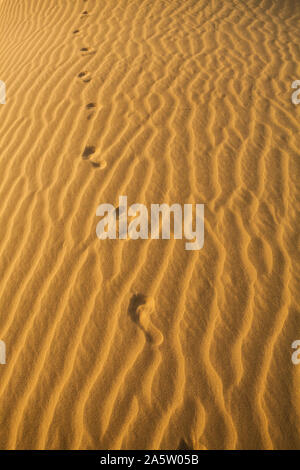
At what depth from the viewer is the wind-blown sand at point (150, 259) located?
1.89 meters

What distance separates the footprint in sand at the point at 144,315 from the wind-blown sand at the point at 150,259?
11 millimetres

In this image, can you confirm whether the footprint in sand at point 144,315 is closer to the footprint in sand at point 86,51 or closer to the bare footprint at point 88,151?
the bare footprint at point 88,151

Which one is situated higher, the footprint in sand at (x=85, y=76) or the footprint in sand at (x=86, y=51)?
the footprint in sand at (x=86, y=51)

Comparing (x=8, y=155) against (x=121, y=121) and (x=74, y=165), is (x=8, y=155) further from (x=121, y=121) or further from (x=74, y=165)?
(x=121, y=121)

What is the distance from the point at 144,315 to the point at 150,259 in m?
0.48

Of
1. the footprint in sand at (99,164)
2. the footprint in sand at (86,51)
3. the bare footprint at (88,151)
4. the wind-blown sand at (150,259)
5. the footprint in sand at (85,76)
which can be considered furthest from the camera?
the footprint in sand at (86,51)

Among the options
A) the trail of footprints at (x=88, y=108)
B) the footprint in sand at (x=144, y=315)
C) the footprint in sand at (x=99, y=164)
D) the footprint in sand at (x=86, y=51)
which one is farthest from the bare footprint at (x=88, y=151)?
the footprint in sand at (x=86, y=51)

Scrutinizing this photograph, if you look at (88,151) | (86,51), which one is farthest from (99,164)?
(86,51)

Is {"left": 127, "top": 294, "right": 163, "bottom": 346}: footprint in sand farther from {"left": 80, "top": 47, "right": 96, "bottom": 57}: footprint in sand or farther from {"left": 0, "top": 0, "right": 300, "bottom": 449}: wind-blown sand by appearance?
{"left": 80, "top": 47, "right": 96, "bottom": 57}: footprint in sand

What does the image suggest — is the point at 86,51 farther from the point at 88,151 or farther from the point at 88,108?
the point at 88,151

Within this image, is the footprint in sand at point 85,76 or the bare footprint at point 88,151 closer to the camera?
the bare footprint at point 88,151

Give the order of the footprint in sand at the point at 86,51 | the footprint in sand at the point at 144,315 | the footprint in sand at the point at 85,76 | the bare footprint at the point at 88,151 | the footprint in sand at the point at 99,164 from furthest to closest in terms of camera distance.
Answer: the footprint in sand at the point at 86,51
the footprint in sand at the point at 85,76
the bare footprint at the point at 88,151
the footprint in sand at the point at 99,164
the footprint in sand at the point at 144,315
